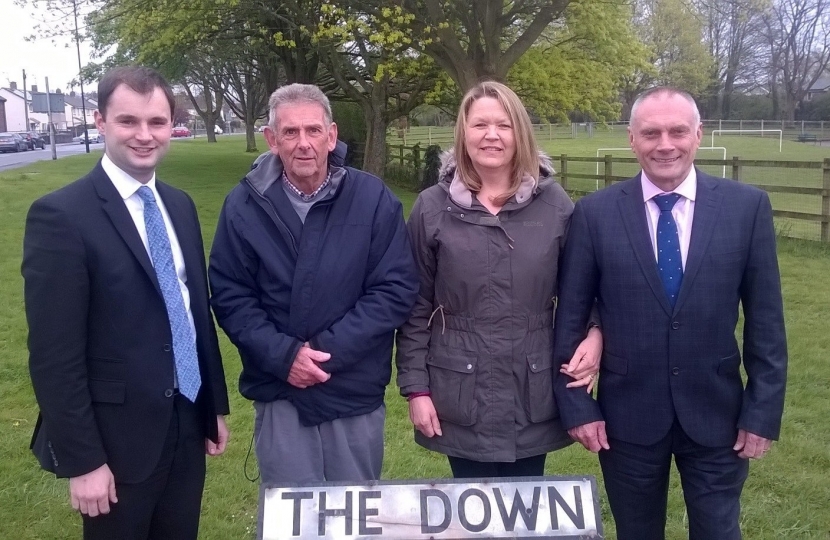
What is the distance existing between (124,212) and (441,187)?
115cm

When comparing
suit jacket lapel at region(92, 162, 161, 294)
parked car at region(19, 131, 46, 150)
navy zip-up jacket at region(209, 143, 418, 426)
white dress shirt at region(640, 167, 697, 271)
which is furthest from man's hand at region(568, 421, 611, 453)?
parked car at region(19, 131, 46, 150)

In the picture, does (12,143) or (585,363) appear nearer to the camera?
(585,363)

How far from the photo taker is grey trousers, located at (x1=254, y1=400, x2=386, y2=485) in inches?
111

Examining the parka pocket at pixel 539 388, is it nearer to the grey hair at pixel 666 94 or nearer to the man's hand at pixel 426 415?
the man's hand at pixel 426 415

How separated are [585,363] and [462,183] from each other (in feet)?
2.64

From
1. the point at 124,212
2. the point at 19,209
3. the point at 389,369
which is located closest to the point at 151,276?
the point at 124,212

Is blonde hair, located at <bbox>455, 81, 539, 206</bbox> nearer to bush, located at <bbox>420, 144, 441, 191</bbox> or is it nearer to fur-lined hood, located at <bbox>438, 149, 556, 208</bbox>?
fur-lined hood, located at <bbox>438, 149, 556, 208</bbox>

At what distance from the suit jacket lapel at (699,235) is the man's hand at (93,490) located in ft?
6.44

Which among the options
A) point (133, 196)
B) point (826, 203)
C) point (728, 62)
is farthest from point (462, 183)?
point (728, 62)

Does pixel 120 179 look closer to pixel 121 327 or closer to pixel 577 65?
pixel 121 327

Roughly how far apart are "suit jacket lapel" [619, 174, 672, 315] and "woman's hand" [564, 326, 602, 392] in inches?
11.4

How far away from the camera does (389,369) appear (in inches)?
117

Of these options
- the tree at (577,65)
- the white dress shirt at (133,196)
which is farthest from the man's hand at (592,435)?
the tree at (577,65)

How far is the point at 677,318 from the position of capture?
2631mm
